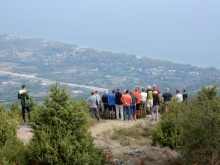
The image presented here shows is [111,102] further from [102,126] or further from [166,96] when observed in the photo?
[166,96]

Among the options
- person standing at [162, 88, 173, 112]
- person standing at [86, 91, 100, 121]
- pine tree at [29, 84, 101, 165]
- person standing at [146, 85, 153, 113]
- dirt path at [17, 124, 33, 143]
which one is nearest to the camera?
pine tree at [29, 84, 101, 165]

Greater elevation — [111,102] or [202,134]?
[202,134]

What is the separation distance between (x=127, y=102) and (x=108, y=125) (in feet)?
5.23

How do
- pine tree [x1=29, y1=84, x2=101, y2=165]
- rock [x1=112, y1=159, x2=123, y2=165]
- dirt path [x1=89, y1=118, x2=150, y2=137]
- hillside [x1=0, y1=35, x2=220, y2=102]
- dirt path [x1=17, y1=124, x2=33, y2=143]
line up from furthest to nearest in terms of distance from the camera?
hillside [x1=0, y1=35, x2=220, y2=102] → dirt path [x1=89, y1=118, x2=150, y2=137] → dirt path [x1=17, y1=124, x2=33, y2=143] → rock [x1=112, y1=159, x2=123, y2=165] → pine tree [x1=29, y1=84, x2=101, y2=165]

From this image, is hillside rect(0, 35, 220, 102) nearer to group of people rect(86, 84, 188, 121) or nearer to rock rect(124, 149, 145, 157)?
group of people rect(86, 84, 188, 121)

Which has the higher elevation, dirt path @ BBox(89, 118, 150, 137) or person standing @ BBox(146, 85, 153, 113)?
person standing @ BBox(146, 85, 153, 113)

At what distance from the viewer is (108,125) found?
17750 mm

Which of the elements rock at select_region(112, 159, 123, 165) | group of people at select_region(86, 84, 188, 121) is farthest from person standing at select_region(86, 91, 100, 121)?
rock at select_region(112, 159, 123, 165)

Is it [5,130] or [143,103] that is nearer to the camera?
[5,130]

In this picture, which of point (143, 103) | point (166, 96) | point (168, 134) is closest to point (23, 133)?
point (168, 134)

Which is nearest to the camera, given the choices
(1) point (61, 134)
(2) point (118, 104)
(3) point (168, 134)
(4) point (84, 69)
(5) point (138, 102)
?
(1) point (61, 134)

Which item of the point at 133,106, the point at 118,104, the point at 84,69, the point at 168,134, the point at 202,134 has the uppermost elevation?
the point at 202,134

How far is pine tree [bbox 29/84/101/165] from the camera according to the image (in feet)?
27.5

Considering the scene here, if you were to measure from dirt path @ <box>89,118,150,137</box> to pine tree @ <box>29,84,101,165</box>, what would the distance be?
7245 mm
